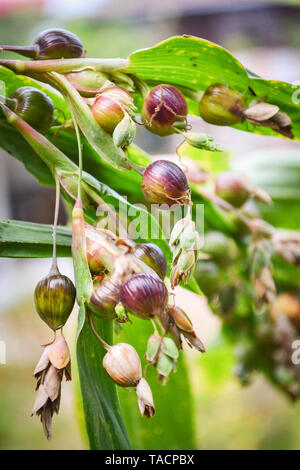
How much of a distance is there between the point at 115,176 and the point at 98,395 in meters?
0.19

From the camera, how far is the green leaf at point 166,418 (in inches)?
21.5

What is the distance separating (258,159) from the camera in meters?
0.80

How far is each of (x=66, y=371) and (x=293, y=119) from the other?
0.88 feet

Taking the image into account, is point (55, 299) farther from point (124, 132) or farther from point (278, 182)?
point (278, 182)

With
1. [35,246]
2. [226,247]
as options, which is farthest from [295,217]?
[35,246]

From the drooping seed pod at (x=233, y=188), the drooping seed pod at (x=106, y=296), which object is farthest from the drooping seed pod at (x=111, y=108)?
the drooping seed pod at (x=233, y=188)

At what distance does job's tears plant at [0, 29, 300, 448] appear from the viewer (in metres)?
0.30

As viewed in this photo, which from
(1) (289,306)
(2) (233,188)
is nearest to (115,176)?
(2) (233,188)

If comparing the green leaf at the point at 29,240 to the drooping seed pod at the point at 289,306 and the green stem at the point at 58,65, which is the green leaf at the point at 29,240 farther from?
the drooping seed pod at the point at 289,306

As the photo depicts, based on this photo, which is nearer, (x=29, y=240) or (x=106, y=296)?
(x=106, y=296)

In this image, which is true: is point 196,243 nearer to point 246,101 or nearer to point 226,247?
point 246,101

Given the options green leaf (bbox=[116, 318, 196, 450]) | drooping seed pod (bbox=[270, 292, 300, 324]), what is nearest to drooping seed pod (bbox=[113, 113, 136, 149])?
green leaf (bbox=[116, 318, 196, 450])

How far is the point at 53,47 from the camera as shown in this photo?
37 centimetres

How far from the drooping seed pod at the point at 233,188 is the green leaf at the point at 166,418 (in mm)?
185
